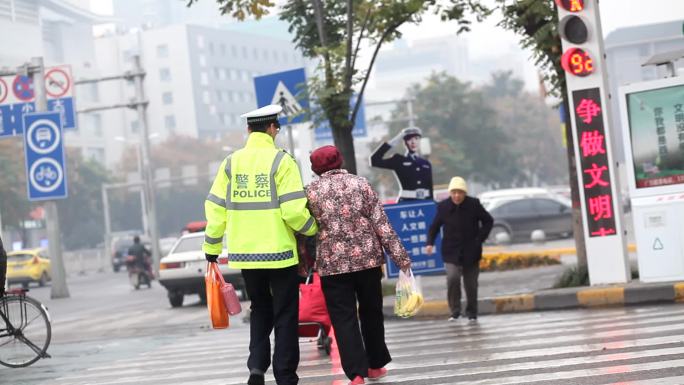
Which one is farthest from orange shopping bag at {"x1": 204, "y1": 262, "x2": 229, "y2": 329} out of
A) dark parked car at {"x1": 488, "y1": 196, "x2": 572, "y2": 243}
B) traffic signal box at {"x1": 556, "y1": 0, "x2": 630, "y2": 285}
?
dark parked car at {"x1": 488, "y1": 196, "x2": 572, "y2": 243}

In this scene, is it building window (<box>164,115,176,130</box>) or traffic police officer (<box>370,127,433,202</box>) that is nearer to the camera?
traffic police officer (<box>370,127,433,202</box>)

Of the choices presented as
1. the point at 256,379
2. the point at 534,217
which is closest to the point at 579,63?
the point at 256,379

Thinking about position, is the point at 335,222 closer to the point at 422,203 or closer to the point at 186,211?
the point at 422,203

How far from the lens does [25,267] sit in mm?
48000

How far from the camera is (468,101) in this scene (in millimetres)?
77625

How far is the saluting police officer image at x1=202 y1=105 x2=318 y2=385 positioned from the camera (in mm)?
7898

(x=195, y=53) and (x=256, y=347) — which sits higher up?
(x=195, y=53)

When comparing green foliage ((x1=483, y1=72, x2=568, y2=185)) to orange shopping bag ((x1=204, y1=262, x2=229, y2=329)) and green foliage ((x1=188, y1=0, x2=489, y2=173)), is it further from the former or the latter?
orange shopping bag ((x1=204, y1=262, x2=229, y2=329))

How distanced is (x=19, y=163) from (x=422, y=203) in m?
56.1

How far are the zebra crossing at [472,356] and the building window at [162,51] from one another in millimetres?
125018

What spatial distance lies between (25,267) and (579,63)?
36.5 m

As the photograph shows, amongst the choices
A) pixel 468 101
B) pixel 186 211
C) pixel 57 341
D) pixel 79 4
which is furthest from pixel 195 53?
pixel 57 341

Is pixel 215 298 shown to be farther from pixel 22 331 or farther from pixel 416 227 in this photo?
pixel 416 227

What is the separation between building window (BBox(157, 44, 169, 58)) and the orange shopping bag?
433ft
